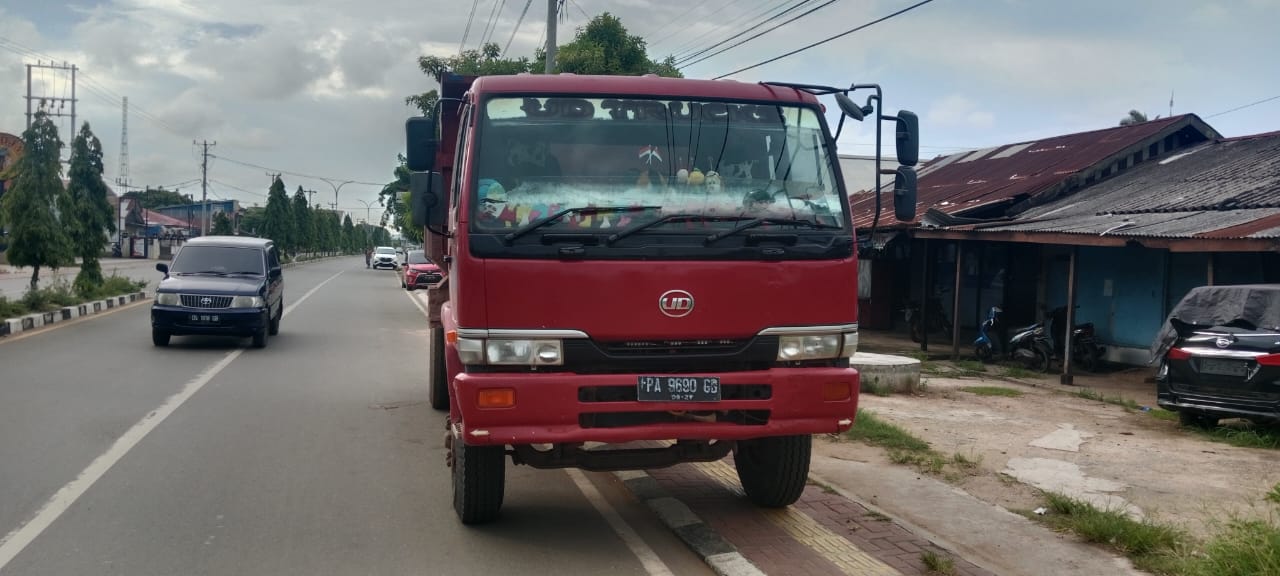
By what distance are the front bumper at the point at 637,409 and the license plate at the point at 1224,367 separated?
5.86 m

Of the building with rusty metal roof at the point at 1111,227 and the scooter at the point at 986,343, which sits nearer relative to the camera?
the building with rusty metal roof at the point at 1111,227

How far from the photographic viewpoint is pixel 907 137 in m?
6.13

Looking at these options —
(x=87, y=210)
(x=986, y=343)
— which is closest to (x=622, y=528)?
(x=986, y=343)

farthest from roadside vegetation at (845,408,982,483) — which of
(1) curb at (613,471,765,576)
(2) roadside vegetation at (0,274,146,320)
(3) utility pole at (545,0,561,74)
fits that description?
(2) roadside vegetation at (0,274,146,320)

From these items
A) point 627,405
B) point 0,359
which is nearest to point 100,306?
point 0,359

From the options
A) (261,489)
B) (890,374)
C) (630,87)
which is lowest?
(261,489)

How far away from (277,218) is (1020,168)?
199 ft

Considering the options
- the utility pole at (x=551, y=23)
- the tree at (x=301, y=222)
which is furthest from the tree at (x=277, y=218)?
the utility pole at (x=551, y=23)

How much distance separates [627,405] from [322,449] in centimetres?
402

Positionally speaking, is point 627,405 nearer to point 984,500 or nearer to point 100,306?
point 984,500

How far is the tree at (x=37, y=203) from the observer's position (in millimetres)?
22062

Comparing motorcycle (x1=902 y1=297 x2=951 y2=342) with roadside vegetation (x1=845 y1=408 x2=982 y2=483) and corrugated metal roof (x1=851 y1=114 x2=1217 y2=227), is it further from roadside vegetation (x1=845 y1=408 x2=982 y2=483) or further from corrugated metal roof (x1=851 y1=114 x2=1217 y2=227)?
roadside vegetation (x1=845 y1=408 x2=982 y2=483)

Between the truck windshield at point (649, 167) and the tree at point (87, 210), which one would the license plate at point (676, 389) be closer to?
the truck windshield at point (649, 167)

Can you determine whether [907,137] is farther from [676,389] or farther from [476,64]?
[476,64]
